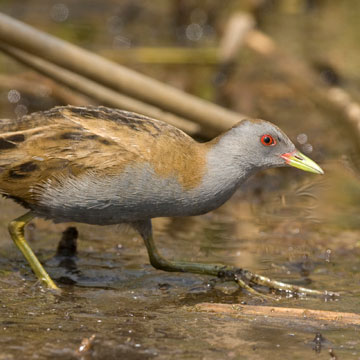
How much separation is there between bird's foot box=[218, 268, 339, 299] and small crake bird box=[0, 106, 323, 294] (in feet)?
1.78

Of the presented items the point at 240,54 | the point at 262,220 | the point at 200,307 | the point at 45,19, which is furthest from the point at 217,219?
the point at 45,19

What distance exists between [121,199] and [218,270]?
0.93 metres

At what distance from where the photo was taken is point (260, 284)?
5.59m

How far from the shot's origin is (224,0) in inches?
484

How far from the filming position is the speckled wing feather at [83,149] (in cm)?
504

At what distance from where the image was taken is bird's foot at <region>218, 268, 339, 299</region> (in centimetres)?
547

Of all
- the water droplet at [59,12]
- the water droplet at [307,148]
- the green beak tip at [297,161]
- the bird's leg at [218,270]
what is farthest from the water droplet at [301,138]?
the water droplet at [59,12]

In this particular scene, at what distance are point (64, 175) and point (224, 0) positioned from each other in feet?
25.3

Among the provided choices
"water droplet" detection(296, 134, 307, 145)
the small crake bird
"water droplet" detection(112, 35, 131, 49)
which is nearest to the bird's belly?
the small crake bird

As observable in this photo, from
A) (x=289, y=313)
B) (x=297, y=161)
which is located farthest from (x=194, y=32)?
(x=289, y=313)

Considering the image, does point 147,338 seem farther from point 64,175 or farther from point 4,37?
point 4,37

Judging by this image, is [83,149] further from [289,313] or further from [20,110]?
[20,110]

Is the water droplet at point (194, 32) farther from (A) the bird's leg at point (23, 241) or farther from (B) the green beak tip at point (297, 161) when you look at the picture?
(A) the bird's leg at point (23, 241)

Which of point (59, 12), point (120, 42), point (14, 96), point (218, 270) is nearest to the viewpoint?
point (218, 270)
